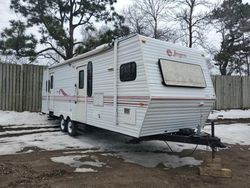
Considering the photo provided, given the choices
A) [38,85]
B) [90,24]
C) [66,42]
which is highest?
[90,24]

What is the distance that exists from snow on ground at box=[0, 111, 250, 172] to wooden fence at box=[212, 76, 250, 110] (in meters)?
5.71

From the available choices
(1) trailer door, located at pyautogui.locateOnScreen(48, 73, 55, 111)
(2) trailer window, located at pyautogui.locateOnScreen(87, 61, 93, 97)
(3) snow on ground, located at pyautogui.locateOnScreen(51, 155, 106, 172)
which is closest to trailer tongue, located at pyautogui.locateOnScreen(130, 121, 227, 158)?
(3) snow on ground, located at pyautogui.locateOnScreen(51, 155, 106, 172)

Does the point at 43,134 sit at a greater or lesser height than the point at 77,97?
lesser

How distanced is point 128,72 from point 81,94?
2.87 meters

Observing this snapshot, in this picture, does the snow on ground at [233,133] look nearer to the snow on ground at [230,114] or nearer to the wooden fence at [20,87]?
the snow on ground at [230,114]

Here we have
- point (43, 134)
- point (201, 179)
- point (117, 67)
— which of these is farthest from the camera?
point (43, 134)

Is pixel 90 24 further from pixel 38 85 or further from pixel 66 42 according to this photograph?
pixel 38 85

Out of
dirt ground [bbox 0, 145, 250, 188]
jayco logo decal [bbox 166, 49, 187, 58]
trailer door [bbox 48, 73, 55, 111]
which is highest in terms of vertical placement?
jayco logo decal [bbox 166, 49, 187, 58]

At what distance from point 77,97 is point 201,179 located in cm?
506

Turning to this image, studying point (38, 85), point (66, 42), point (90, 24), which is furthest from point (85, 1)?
point (38, 85)

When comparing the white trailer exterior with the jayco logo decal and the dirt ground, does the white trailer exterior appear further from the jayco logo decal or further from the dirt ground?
the dirt ground

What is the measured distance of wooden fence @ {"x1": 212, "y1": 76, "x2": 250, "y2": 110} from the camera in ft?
59.0

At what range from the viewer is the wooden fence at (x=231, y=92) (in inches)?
707

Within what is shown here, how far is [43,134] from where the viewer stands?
10359mm
